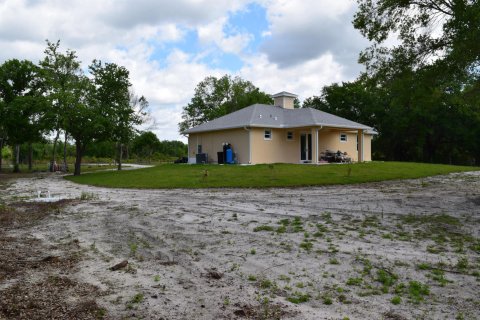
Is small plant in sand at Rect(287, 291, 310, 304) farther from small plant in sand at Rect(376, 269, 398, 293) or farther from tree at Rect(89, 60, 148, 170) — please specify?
tree at Rect(89, 60, 148, 170)

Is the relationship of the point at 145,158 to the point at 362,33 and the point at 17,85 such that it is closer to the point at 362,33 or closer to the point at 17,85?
the point at 17,85

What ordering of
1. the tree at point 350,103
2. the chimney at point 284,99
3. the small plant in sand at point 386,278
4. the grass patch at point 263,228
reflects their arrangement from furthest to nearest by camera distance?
the tree at point 350,103, the chimney at point 284,99, the grass patch at point 263,228, the small plant in sand at point 386,278

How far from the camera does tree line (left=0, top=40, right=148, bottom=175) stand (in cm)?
2598

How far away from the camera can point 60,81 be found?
30.3 meters

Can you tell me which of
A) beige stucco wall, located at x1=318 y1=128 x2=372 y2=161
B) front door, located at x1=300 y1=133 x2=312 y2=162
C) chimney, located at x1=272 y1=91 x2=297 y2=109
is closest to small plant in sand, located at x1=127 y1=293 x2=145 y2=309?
front door, located at x1=300 y1=133 x2=312 y2=162

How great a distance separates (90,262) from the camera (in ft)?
18.4

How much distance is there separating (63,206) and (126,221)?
138 inches

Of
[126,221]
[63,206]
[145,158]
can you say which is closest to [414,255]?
[126,221]

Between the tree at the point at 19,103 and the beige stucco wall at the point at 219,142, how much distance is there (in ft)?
35.8

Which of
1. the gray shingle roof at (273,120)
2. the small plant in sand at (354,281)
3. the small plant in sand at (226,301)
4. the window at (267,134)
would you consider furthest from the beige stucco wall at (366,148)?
the small plant in sand at (226,301)

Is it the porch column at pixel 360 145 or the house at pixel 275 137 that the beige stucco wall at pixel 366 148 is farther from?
the porch column at pixel 360 145

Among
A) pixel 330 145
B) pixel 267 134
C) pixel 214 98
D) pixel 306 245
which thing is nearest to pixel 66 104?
pixel 267 134

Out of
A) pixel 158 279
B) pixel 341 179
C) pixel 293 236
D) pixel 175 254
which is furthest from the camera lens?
pixel 341 179

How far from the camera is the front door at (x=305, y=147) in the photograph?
93.1ft
